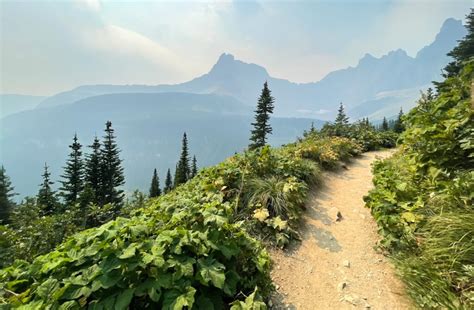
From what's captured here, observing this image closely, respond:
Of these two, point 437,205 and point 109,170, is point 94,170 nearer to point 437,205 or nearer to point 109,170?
point 109,170

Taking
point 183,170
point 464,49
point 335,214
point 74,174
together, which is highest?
point 464,49

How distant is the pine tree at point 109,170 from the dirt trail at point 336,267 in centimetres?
3968

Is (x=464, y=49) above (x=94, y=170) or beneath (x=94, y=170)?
above

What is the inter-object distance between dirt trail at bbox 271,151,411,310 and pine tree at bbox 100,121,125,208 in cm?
3968

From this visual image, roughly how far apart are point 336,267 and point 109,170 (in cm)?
4225

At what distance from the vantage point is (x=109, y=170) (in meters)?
39.6

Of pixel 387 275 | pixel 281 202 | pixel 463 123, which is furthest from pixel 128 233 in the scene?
pixel 463 123

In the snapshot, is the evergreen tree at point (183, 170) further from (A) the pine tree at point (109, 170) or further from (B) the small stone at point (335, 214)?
(B) the small stone at point (335, 214)

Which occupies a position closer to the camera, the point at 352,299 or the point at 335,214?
the point at 352,299

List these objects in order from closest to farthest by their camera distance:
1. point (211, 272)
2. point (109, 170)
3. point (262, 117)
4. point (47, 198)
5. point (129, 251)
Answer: point (129, 251) → point (211, 272) → point (47, 198) → point (262, 117) → point (109, 170)

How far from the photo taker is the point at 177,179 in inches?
1868

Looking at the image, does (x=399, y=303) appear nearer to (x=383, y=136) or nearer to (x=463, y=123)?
(x=463, y=123)

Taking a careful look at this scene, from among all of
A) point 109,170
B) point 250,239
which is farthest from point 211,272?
point 109,170

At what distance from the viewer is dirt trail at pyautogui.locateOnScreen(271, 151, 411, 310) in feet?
10.00
